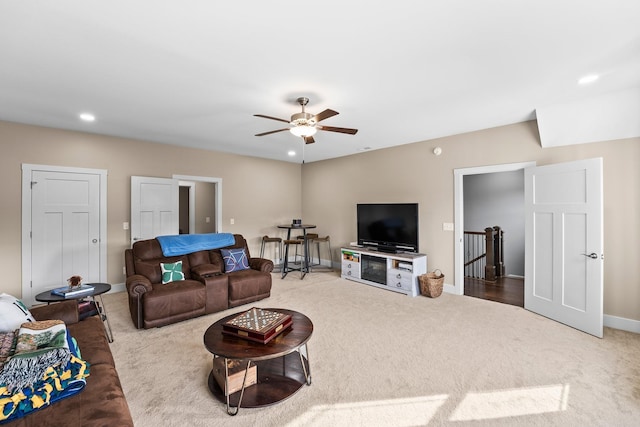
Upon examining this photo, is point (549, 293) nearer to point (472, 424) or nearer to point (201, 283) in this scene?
point (472, 424)

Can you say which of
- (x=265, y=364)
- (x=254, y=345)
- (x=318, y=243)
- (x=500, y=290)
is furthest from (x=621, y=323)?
(x=318, y=243)

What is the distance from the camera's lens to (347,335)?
10.4ft

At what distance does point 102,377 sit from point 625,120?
5120 millimetres

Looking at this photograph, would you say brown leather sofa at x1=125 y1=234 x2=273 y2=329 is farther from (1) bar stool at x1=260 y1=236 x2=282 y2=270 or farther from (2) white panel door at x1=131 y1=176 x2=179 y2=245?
(1) bar stool at x1=260 y1=236 x2=282 y2=270

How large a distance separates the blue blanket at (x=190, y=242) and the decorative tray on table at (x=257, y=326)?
2.19m

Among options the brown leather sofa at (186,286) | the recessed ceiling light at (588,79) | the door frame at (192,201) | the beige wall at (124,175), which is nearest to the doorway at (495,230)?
the recessed ceiling light at (588,79)

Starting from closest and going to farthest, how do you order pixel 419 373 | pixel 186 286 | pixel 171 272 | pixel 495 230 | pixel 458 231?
1. pixel 419 373
2. pixel 186 286
3. pixel 171 272
4. pixel 458 231
5. pixel 495 230

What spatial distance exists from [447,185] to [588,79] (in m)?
2.19

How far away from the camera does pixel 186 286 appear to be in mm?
3594

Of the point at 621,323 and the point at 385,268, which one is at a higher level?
the point at 385,268

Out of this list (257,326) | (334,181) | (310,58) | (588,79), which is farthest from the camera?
(334,181)

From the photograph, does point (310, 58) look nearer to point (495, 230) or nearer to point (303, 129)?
point (303, 129)

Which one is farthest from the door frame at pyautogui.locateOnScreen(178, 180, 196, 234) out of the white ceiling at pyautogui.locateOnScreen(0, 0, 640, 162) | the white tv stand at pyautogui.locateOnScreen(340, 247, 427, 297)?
the white tv stand at pyautogui.locateOnScreen(340, 247, 427, 297)

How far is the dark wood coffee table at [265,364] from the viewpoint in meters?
1.97
